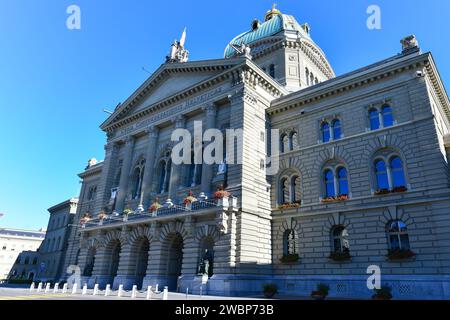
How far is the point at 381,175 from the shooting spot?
22.8m

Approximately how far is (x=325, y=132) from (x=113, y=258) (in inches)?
938

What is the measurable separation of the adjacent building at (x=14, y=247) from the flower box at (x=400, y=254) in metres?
74.0

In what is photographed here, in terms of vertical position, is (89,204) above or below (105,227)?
above

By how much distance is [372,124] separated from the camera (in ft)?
79.9

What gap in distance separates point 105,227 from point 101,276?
187 inches

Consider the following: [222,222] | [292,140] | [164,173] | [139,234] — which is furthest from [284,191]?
[139,234]

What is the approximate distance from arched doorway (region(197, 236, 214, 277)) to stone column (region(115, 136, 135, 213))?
41.9 ft

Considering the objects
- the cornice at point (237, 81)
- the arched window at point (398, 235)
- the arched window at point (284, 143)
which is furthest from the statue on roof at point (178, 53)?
the arched window at point (398, 235)

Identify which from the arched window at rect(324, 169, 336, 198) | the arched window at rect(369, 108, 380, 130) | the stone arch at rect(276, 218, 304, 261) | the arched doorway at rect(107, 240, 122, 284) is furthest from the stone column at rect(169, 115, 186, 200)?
the arched window at rect(369, 108, 380, 130)

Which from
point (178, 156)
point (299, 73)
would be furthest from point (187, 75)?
point (299, 73)

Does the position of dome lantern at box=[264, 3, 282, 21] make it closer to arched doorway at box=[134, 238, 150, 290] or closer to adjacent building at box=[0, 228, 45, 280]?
arched doorway at box=[134, 238, 150, 290]

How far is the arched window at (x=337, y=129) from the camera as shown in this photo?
25.8 metres

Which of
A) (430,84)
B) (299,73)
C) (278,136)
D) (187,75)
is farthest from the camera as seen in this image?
(299,73)

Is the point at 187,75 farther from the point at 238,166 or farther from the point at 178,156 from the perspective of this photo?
the point at 238,166
